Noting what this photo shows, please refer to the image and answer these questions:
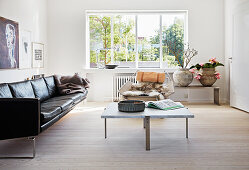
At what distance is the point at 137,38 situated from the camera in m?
6.96

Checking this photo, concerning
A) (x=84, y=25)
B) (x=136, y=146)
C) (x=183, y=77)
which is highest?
(x=84, y=25)

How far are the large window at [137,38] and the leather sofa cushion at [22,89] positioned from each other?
10.2 feet

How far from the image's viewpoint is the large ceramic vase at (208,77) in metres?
6.20

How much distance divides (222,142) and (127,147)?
1.18 metres

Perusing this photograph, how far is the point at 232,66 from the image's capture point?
582 cm

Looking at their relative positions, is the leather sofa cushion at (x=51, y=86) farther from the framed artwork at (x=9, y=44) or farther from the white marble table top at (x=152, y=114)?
the white marble table top at (x=152, y=114)

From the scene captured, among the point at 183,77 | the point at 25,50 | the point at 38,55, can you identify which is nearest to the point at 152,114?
the point at 183,77

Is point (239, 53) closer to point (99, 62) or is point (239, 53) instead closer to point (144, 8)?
point (144, 8)

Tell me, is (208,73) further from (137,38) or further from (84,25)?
(84,25)

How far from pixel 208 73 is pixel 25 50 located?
4.06 metres

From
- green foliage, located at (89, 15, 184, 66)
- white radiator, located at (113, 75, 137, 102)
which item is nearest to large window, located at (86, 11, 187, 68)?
green foliage, located at (89, 15, 184, 66)

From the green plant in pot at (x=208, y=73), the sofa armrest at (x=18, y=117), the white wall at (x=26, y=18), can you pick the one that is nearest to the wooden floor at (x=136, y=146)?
the sofa armrest at (x=18, y=117)

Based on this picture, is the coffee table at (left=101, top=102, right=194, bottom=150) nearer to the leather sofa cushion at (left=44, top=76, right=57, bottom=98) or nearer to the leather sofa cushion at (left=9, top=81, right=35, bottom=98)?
the leather sofa cushion at (left=9, top=81, right=35, bottom=98)

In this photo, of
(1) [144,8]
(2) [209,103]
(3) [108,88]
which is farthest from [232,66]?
(3) [108,88]
